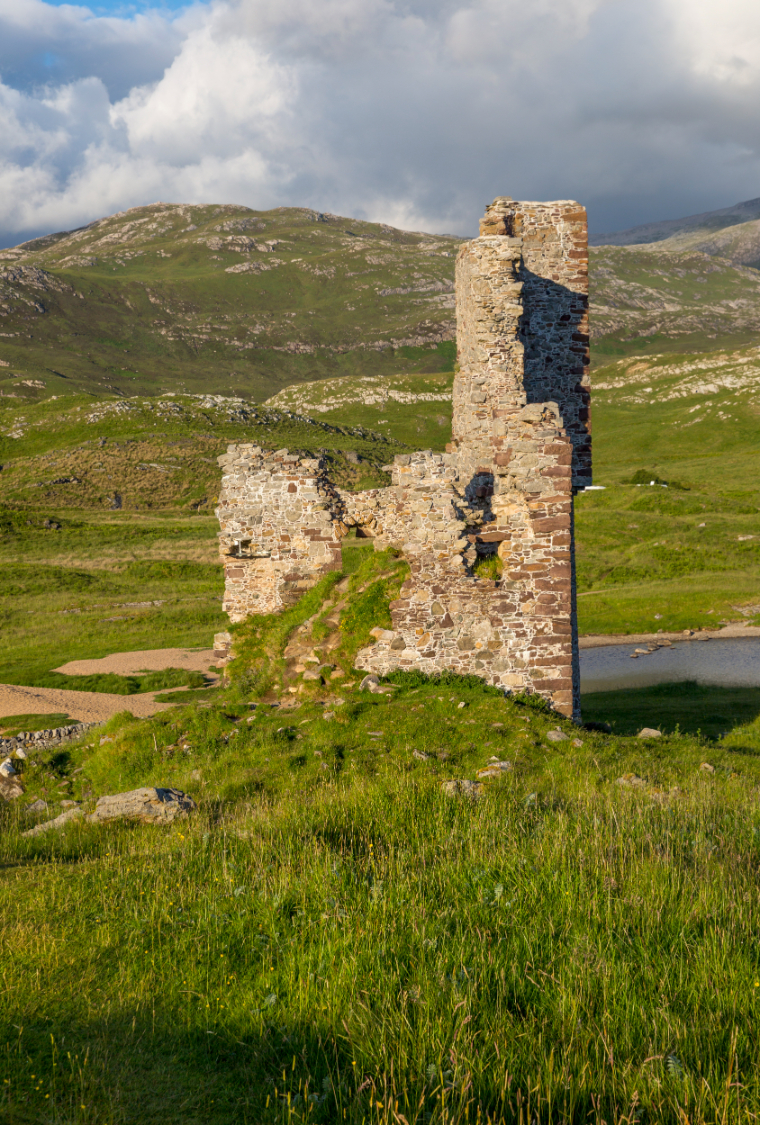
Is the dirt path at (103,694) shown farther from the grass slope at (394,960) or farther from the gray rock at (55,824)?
the grass slope at (394,960)

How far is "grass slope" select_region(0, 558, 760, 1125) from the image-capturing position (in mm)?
3648

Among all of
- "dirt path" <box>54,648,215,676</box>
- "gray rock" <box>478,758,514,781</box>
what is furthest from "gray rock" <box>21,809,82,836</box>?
"dirt path" <box>54,648,215,676</box>

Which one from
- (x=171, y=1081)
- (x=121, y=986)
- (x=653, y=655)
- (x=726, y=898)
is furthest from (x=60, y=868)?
(x=653, y=655)

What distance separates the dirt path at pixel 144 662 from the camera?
1000 inches

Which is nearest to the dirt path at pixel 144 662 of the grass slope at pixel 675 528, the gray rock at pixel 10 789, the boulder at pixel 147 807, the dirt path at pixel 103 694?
the dirt path at pixel 103 694

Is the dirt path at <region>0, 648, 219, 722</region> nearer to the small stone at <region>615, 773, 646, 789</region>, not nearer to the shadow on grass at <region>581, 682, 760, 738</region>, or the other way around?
the small stone at <region>615, 773, 646, 789</region>

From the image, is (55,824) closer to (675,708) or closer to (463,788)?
(463,788)

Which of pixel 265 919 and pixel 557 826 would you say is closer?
pixel 265 919

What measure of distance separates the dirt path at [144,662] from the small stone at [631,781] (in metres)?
17.6

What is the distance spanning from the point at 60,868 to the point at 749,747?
45.2ft

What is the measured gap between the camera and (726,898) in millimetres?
5246

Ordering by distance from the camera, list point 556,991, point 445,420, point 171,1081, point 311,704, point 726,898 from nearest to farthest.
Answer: point 171,1081
point 556,991
point 726,898
point 311,704
point 445,420

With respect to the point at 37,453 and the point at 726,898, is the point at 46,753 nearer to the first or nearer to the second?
the point at 726,898

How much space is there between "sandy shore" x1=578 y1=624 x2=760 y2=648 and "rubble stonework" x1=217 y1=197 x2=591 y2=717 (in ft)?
50.8
